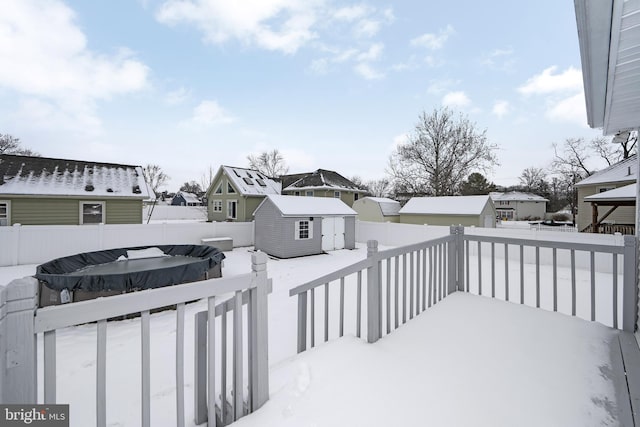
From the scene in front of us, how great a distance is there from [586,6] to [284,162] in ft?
120

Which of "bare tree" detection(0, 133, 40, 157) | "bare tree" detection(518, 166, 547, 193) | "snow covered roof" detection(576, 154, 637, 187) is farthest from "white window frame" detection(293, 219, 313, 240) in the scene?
"bare tree" detection(518, 166, 547, 193)

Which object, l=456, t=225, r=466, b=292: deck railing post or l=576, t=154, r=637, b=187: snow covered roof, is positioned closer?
l=456, t=225, r=466, b=292: deck railing post

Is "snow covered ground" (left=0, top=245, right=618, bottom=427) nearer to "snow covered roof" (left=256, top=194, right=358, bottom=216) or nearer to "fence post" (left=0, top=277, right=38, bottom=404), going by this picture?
"fence post" (left=0, top=277, right=38, bottom=404)

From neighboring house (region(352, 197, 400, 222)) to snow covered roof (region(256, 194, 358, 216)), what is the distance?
7.36 meters

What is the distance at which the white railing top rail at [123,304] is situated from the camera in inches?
39.6

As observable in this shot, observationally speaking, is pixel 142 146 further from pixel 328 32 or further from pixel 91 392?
pixel 91 392

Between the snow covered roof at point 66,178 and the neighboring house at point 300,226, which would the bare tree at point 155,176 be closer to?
the snow covered roof at point 66,178

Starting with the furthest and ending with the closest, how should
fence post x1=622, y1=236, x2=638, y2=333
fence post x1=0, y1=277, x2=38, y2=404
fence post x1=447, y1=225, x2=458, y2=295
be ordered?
fence post x1=447, y1=225, x2=458, y2=295 → fence post x1=622, y1=236, x2=638, y2=333 → fence post x1=0, y1=277, x2=38, y2=404

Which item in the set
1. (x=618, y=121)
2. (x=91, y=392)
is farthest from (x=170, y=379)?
(x=618, y=121)

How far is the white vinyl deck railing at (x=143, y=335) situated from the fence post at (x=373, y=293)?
1.17 metres

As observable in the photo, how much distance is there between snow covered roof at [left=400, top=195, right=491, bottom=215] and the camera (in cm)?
1608

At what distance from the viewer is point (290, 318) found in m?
4.99

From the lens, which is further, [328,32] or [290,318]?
[328,32]

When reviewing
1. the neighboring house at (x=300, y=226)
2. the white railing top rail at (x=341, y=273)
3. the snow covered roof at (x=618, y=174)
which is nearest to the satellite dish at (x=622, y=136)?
the white railing top rail at (x=341, y=273)
